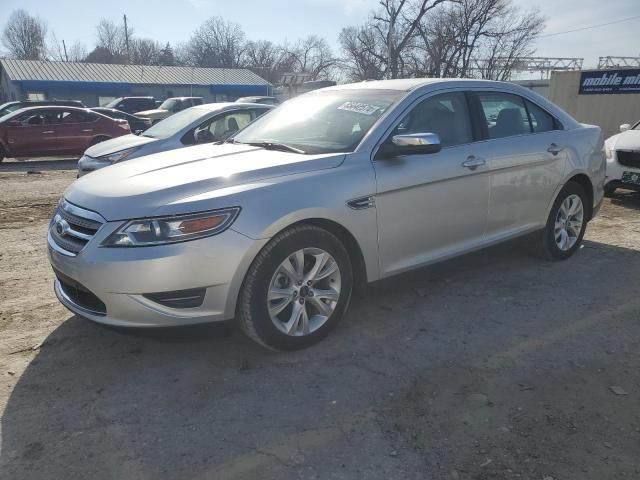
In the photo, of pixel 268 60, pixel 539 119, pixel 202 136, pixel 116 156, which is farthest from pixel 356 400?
pixel 268 60

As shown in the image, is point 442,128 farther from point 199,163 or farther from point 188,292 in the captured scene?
point 188,292

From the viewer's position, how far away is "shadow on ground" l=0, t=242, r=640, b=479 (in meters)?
2.29

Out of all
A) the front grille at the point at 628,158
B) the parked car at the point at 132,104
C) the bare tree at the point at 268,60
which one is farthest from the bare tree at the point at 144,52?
the front grille at the point at 628,158

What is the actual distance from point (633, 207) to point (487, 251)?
4.65 m

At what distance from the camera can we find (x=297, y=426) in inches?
100

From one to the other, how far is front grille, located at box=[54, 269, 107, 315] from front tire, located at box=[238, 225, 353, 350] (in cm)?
78

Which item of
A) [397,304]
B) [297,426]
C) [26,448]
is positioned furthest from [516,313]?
[26,448]

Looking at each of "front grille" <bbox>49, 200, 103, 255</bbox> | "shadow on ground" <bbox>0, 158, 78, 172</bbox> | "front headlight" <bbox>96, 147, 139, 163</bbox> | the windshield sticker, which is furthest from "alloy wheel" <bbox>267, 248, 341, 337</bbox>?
"shadow on ground" <bbox>0, 158, 78, 172</bbox>

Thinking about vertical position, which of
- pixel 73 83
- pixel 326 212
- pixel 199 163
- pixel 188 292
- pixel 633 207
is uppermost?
pixel 73 83

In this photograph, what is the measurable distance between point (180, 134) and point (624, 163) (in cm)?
645

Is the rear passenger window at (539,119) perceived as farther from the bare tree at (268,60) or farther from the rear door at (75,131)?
the bare tree at (268,60)

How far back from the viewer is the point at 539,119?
4672 mm

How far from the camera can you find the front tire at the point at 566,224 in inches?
190

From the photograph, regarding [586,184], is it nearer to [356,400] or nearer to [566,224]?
[566,224]
